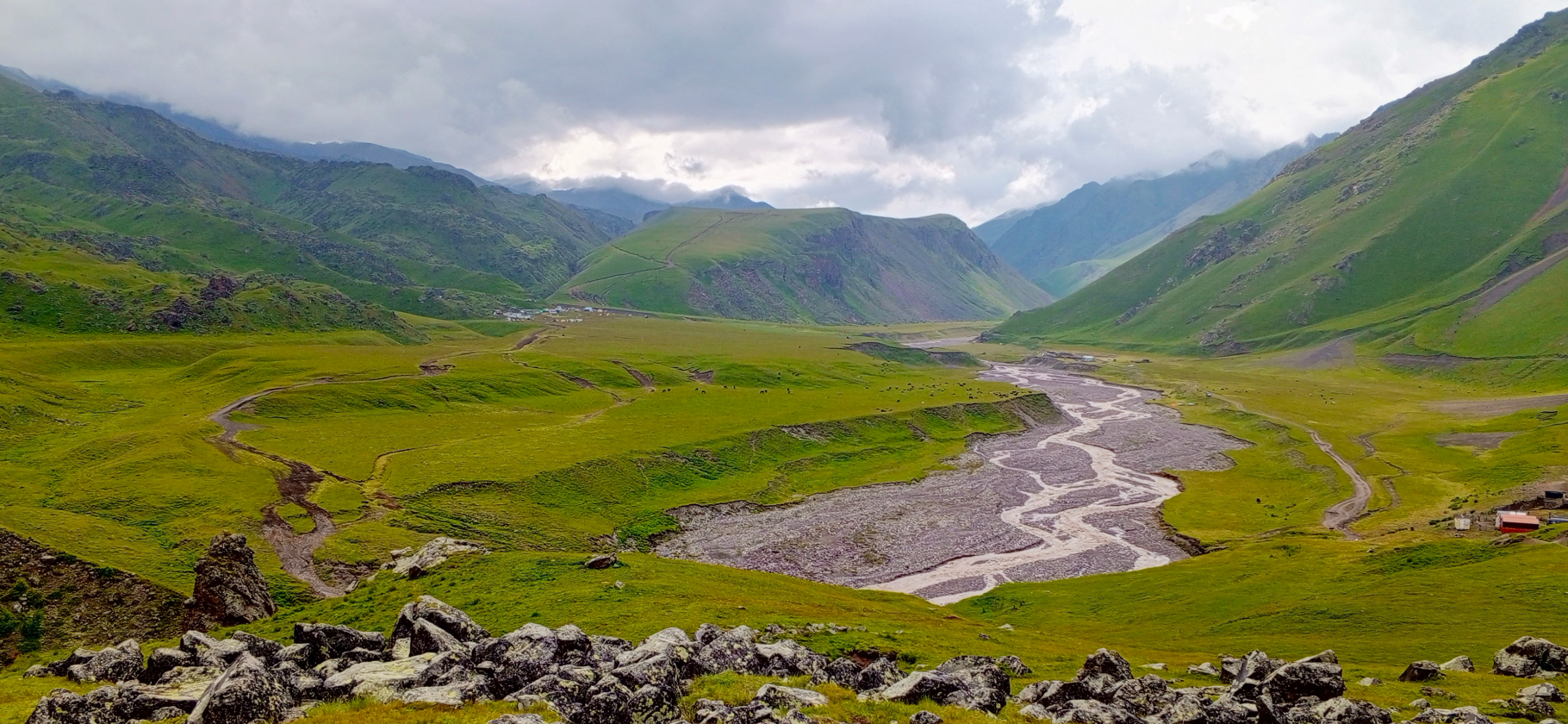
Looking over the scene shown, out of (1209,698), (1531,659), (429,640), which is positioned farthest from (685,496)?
(1531,659)

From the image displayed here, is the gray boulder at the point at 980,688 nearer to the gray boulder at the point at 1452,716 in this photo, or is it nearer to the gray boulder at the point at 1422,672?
the gray boulder at the point at 1452,716

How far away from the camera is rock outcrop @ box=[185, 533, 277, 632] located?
43.8m

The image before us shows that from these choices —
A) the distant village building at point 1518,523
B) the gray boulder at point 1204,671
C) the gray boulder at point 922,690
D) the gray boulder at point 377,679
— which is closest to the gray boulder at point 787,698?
the gray boulder at point 922,690

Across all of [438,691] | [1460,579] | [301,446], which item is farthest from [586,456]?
[1460,579]

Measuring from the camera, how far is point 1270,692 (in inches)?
1121

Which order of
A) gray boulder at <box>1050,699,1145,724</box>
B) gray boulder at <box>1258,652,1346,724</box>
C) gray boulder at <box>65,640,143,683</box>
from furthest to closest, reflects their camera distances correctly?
gray boulder at <box>65,640,143,683</box>, gray boulder at <box>1258,652,1346,724</box>, gray boulder at <box>1050,699,1145,724</box>

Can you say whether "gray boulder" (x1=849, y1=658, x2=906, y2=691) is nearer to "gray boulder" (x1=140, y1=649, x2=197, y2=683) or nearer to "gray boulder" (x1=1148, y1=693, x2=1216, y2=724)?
"gray boulder" (x1=1148, y1=693, x2=1216, y2=724)

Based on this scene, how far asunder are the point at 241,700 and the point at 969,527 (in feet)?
283

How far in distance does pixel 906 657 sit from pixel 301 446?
297 ft

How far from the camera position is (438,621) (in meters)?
32.5

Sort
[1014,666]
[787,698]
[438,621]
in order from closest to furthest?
[787,698]
[438,621]
[1014,666]

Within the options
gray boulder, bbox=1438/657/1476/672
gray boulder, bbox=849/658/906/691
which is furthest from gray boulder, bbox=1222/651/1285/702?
gray boulder, bbox=849/658/906/691

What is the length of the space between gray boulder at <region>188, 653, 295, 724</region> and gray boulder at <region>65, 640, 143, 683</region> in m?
10.5

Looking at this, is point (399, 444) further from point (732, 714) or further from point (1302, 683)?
point (1302, 683)
